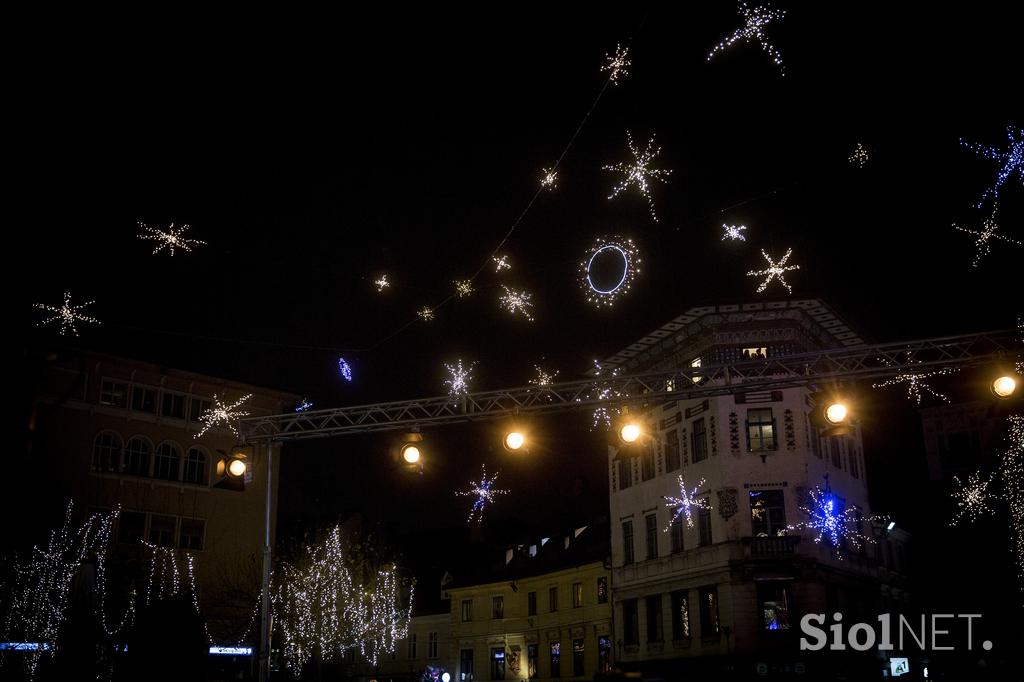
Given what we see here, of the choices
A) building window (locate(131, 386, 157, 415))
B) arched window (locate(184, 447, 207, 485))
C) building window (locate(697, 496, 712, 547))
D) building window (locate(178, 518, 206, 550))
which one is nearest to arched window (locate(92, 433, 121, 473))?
building window (locate(131, 386, 157, 415))

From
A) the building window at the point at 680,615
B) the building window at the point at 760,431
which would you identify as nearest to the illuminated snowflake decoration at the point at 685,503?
the building window at the point at 760,431

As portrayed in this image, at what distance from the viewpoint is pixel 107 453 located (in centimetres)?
3678

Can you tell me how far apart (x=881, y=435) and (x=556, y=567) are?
17.0 metres

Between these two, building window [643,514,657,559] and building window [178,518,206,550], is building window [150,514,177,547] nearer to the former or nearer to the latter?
building window [178,518,206,550]

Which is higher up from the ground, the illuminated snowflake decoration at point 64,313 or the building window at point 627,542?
the illuminated snowflake decoration at point 64,313

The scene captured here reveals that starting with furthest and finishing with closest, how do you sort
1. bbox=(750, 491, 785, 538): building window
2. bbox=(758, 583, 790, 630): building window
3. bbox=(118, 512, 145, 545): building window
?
bbox=(118, 512, 145, 545): building window, bbox=(750, 491, 785, 538): building window, bbox=(758, 583, 790, 630): building window

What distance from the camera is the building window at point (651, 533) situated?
38.4 metres

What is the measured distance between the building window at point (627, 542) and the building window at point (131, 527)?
64.1 ft

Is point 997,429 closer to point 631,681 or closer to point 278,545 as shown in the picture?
point 278,545

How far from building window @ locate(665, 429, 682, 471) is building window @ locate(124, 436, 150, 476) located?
21020 millimetres

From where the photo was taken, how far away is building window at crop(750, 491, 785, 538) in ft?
112

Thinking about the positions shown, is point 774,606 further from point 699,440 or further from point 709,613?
point 699,440

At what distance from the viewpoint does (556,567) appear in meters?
46.4

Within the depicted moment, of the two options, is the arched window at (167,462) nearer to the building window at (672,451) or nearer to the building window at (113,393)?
the building window at (113,393)
